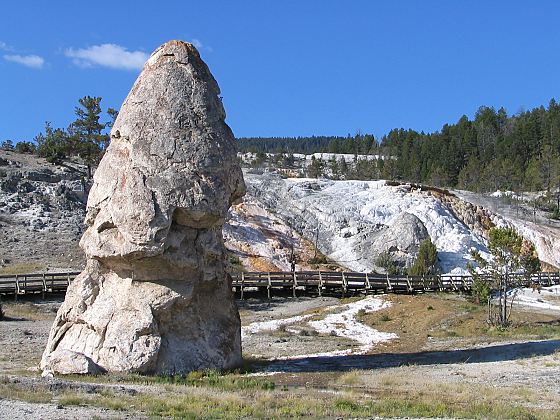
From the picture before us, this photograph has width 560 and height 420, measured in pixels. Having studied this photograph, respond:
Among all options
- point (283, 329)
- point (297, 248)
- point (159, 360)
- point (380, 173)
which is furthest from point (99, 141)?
point (380, 173)

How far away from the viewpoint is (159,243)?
18156 millimetres

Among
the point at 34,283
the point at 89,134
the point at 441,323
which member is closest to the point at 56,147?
the point at 89,134

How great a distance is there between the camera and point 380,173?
125 meters

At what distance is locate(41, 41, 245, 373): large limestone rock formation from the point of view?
18156 millimetres

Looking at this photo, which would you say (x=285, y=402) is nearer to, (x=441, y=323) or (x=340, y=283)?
(x=441, y=323)

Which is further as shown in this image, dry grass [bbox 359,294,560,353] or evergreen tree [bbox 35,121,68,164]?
evergreen tree [bbox 35,121,68,164]

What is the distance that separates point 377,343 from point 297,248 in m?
37.6

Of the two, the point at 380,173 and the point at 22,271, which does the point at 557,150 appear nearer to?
the point at 380,173

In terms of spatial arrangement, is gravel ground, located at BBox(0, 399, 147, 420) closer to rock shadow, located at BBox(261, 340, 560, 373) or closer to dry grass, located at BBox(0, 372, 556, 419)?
dry grass, located at BBox(0, 372, 556, 419)

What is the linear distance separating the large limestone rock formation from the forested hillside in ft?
297

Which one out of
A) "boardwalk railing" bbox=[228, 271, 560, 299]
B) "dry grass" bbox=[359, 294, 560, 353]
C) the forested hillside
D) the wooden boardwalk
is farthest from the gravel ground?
the forested hillside

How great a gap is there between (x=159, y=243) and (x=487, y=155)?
115872 millimetres

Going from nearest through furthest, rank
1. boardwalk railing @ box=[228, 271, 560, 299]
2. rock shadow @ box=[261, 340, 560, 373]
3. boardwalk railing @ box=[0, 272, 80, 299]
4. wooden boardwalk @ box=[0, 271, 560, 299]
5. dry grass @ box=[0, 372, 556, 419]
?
dry grass @ box=[0, 372, 556, 419] → rock shadow @ box=[261, 340, 560, 373] → boardwalk railing @ box=[0, 272, 80, 299] → wooden boardwalk @ box=[0, 271, 560, 299] → boardwalk railing @ box=[228, 271, 560, 299]

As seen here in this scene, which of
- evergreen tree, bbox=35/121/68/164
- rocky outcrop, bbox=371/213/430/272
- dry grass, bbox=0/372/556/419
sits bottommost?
dry grass, bbox=0/372/556/419
